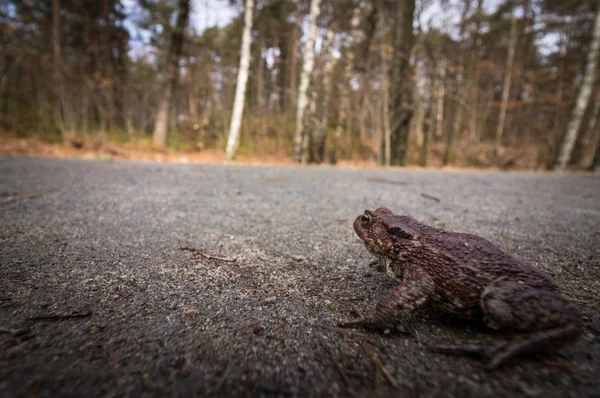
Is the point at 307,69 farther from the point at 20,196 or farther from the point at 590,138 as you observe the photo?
the point at 590,138

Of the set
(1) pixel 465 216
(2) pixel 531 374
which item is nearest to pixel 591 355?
(2) pixel 531 374

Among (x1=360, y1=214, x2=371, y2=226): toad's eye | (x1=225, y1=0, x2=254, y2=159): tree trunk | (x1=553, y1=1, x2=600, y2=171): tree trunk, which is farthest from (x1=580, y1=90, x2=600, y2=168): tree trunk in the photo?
(x1=360, y1=214, x2=371, y2=226): toad's eye

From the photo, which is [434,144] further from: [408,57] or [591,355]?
[591,355]

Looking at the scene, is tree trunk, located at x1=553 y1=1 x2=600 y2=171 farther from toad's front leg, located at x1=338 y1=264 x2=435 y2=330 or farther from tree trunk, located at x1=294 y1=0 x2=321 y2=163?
toad's front leg, located at x1=338 y1=264 x2=435 y2=330

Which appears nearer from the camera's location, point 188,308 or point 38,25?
point 188,308

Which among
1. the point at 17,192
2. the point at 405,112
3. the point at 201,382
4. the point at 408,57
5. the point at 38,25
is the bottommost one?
the point at 201,382

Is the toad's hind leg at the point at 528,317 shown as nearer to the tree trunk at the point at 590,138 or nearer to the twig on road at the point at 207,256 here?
the twig on road at the point at 207,256

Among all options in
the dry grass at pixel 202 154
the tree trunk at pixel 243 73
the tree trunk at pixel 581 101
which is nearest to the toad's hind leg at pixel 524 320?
the dry grass at pixel 202 154
